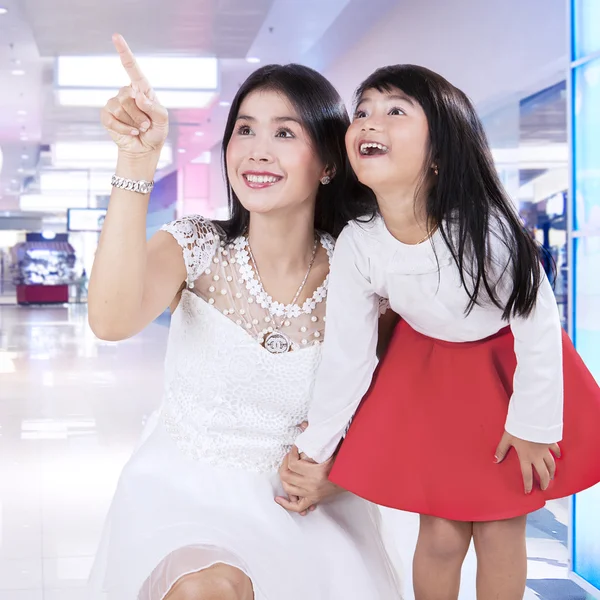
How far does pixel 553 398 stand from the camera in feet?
5.17

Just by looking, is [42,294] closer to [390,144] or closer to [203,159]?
[203,159]

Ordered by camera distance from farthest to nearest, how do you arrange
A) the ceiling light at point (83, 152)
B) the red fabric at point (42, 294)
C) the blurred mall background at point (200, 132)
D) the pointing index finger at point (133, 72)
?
1. the red fabric at point (42, 294)
2. the ceiling light at point (83, 152)
3. the blurred mall background at point (200, 132)
4. the pointing index finger at point (133, 72)

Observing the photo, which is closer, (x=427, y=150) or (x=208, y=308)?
(x=427, y=150)

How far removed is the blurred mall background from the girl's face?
1150mm

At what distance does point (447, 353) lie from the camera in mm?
1714

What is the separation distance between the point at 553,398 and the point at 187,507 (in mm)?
734

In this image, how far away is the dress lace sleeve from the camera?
5.87 feet

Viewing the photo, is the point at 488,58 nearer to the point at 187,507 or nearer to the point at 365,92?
the point at 365,92

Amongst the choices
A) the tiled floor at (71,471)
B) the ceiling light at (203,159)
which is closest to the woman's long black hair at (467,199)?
the tiled floor at (71,471)

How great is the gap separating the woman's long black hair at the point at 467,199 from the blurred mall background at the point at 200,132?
1061mm

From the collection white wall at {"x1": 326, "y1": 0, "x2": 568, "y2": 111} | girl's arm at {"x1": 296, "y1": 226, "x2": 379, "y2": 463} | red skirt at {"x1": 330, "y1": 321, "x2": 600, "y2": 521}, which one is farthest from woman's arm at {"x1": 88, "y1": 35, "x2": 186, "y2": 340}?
white wall at {"x1": 326, "y1": 0, "x2": 568, "y2": 111}

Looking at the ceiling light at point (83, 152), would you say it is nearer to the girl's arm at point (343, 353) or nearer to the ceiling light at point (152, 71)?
the ceiling light at point (152, 71)

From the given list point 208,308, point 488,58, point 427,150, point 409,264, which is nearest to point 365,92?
point 427,150

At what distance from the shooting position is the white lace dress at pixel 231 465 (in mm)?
1646
